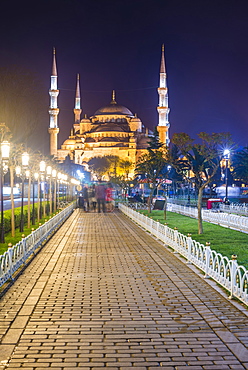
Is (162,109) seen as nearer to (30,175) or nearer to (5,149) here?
(30,175)

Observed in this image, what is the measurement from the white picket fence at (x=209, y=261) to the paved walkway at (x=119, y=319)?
0.76ft

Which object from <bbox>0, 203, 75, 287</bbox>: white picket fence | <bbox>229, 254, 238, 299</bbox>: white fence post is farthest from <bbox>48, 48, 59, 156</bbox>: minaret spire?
<bbox>229, 254, 238, 299</bbox>: white fence post

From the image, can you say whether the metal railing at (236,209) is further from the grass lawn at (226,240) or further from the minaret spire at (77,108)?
the minaret spire at (77,108)

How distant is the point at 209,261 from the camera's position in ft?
28.4

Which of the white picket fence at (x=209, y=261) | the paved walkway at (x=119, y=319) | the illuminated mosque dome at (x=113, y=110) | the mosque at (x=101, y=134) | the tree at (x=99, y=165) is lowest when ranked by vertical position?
the paved walkway at (x=119, y=319)

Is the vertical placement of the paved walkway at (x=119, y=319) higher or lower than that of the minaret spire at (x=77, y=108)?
lower

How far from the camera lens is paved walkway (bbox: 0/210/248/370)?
481cm

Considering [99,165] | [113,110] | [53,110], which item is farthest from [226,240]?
[113,110]

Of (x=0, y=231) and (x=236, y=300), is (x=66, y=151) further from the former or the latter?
(x=236, y=300)

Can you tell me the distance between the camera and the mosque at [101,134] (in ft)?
317

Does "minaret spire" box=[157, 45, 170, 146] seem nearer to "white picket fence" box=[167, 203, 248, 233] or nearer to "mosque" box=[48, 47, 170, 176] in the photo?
"mosque" box=[48, 47, 170, 176]

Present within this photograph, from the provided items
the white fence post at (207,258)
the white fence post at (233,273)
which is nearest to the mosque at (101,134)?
the white fence post at (207,258)

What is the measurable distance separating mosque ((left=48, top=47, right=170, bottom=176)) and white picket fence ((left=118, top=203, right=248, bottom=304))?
8073 centimetres

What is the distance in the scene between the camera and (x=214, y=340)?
5332 mm
